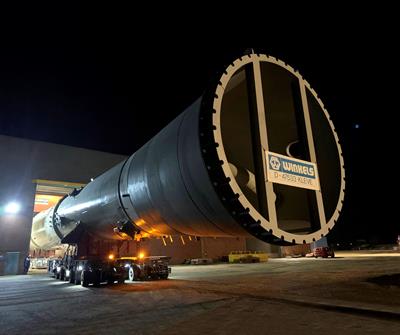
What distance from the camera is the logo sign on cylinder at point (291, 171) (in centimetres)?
275

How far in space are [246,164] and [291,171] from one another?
2.26 ft

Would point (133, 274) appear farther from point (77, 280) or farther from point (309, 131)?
point (309, 131)

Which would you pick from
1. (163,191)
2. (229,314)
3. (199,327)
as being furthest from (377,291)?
(163,191)

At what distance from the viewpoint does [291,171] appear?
292cm

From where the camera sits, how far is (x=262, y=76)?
3254mm

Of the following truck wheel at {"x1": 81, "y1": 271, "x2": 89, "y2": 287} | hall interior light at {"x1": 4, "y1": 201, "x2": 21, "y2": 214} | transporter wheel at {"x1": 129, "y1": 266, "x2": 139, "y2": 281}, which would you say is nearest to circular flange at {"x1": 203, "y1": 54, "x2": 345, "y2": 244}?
truck wheel at {"x1": 81, "y1": 271, "x2": 89, "y2": 287}

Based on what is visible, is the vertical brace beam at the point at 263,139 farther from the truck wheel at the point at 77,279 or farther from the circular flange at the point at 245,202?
the truck wheel at the point at 77,279

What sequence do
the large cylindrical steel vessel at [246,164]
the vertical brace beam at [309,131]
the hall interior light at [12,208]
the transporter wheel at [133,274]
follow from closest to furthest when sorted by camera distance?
the large cylindrical steel vessel at [246,164] → the vertical brace beam at [309,131] → the transporter wheel at [133,274] → the hall interior light at [12,208]

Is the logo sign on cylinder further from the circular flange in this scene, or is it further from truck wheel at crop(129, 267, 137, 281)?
truck wheel at crop(129, 267, 137, 281)

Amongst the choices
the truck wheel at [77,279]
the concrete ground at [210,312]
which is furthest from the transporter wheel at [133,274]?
the concrete ground at [210,312]

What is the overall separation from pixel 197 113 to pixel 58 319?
19.0ft

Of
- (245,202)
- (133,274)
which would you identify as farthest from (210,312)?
(133,274)

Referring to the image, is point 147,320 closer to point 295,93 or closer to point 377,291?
point 295,93

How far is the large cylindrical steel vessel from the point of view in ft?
8.34
